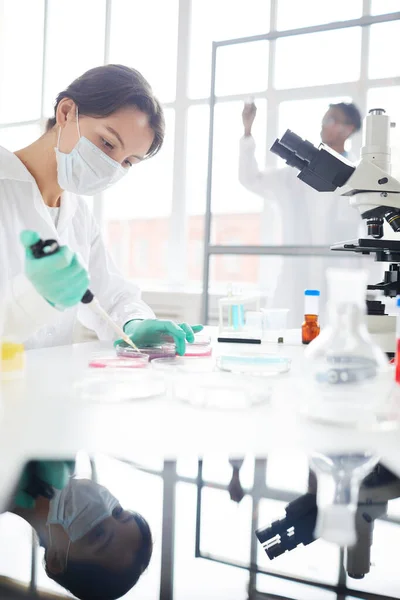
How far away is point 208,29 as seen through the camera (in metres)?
3.93

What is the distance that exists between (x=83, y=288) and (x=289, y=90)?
2.74 metres

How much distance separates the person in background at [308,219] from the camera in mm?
2957

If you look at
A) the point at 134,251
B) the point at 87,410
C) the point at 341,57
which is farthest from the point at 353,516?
the point at 134,251

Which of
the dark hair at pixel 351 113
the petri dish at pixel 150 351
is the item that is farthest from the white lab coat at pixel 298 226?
the petri dish at pixel 150 351

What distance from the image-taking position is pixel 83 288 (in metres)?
0.96

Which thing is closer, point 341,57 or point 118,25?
point 341,57

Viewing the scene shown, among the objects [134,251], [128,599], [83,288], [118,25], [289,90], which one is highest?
[118,25]

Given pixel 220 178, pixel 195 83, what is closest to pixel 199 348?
pixel 220 178

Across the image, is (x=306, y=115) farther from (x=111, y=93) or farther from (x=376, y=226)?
(x=376, y=226)

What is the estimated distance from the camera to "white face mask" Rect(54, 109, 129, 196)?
63.3 inches

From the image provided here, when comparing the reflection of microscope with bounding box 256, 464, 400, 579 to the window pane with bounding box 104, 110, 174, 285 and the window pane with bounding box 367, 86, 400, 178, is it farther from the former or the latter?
the window pane with bounding box 104, 110, 174, 285

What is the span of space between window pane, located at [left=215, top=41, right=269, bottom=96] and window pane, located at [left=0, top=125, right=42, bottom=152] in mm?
1914

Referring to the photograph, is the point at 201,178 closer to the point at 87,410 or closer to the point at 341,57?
the point at 341,57

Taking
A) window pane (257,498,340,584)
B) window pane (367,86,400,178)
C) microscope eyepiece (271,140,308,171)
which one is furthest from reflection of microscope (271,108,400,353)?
window pane (367,86,400,178)
